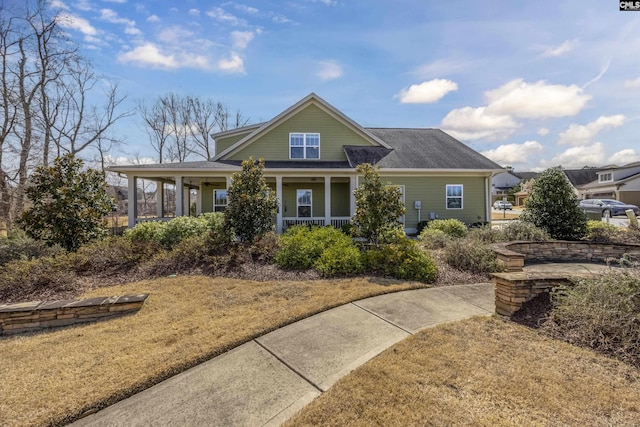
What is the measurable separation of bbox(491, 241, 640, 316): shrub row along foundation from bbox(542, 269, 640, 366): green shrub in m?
0.31

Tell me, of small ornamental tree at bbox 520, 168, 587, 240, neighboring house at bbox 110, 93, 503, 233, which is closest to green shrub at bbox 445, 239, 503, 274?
small ornamental tree at bbox 520, 168, 587, 240

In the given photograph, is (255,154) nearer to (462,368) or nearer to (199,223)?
(199,223)

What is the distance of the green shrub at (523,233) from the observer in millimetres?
9461

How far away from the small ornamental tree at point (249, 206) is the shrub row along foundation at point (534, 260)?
5949mm

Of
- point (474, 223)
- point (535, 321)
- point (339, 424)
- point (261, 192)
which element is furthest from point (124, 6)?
point (474, 223)

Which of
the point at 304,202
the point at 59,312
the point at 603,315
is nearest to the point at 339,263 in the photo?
the point at 603,315

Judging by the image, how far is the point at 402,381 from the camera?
2910mm

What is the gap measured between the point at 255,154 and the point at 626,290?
14.2 m

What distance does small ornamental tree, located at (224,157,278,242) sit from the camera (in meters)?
8.41

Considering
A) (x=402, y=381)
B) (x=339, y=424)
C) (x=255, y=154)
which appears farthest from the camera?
(x=255, y=154)

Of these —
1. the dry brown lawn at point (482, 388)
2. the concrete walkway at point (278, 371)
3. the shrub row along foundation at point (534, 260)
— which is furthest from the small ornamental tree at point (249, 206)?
the shrub row along foundation at point (534, 260)

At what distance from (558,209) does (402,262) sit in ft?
23.0

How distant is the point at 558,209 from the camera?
32.7 feet

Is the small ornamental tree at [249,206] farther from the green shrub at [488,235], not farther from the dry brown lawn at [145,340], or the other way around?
the green shrub at [488,235]
